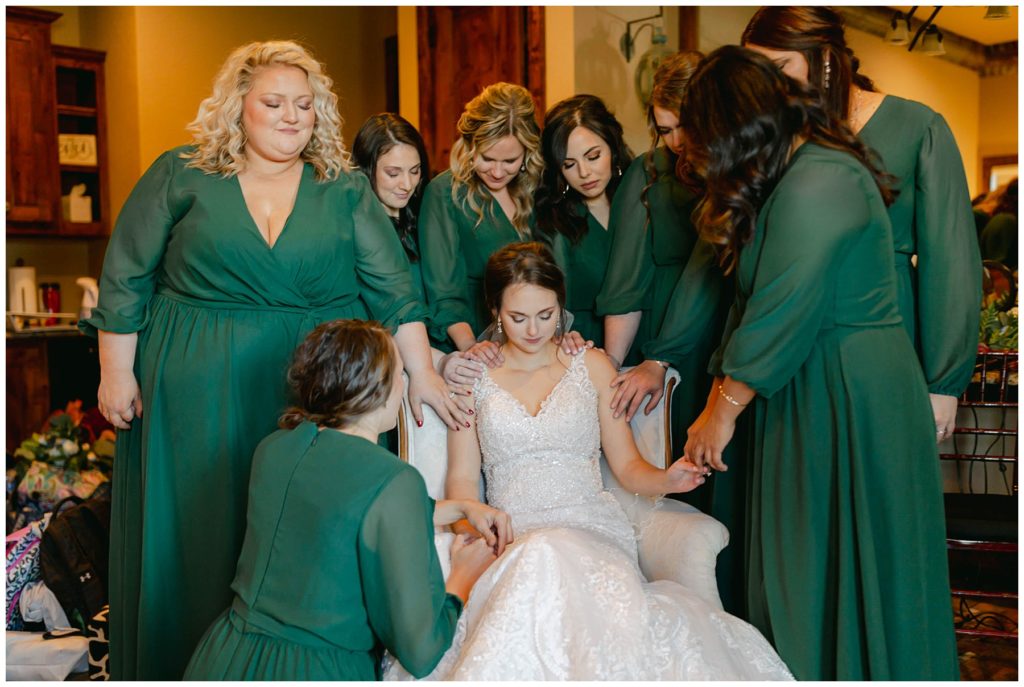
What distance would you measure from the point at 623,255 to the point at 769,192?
2.72ft

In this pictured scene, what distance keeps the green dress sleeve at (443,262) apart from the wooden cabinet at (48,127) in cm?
506

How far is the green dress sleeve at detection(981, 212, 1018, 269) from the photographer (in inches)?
233

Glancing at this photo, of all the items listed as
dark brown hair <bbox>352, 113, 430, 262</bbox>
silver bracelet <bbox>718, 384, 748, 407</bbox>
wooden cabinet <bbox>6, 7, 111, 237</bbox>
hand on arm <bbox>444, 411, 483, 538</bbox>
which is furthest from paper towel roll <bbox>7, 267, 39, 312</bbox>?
silver bracelet <bbox>718, 384, 748, 407</bbox>

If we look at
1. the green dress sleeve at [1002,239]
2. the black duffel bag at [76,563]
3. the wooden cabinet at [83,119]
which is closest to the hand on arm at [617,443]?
the black duffel bag at [76,563]

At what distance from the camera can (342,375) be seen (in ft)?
6.10

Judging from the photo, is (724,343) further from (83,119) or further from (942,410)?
(83,119)

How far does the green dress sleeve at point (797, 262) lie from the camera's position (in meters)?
1.95

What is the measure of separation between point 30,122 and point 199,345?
18.3 feet

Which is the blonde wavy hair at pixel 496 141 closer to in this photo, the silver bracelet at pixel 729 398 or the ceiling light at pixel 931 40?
the silver bracelet at pixel 729 398

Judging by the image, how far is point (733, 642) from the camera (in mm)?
2105

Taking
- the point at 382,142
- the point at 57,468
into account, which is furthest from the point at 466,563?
the point at 57,468

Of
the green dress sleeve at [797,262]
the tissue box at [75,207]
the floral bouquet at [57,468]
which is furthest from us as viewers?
the tissue box at [75,207]

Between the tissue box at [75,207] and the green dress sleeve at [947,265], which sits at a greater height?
the tissue box at [75,207]

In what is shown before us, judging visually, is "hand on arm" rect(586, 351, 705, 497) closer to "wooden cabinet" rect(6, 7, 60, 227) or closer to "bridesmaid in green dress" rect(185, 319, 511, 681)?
"bridesmaid in green dress" rect(185, 319, 511, 681)
